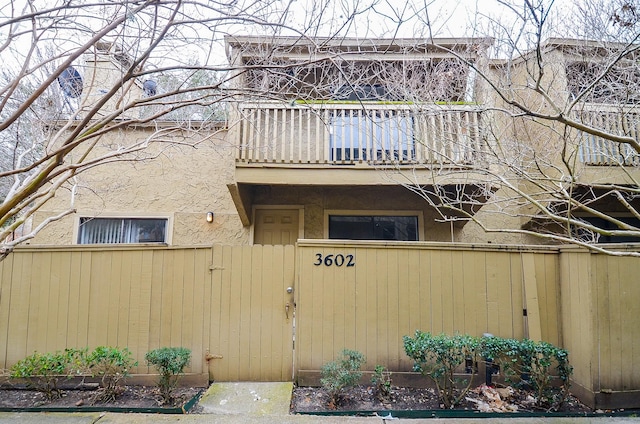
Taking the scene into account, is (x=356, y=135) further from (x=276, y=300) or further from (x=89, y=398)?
(x=89, y=398)

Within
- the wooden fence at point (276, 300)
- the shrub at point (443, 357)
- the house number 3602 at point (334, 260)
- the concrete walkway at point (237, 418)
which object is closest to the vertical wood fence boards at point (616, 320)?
the wooden fence at point (276, 300)

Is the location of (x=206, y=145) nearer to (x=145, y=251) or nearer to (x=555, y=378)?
(x=145, y=251)

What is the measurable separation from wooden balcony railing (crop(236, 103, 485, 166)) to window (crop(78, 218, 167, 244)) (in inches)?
97.2

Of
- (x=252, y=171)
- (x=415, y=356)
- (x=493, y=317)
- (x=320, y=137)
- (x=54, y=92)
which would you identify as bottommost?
(x=415, y=356)

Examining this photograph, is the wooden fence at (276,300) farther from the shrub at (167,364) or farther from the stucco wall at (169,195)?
the stucco wall at (169,195)

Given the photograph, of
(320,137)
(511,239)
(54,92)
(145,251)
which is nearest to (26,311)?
(145,251)

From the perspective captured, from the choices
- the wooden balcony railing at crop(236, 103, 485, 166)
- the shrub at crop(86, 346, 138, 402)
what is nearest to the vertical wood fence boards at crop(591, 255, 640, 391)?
Answer: the wooden balcony railing at crop(236, 103, 485, 166)

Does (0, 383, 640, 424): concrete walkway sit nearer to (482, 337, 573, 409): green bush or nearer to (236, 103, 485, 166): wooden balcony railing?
(482, 337, 573, 409): green bush

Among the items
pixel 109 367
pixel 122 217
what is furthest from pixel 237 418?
pixel 122 217

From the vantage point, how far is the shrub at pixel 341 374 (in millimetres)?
3977

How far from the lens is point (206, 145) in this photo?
7.06 metres

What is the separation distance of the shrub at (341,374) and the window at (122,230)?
4287 mm

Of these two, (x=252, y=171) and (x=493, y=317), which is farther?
(x=252, y=171)

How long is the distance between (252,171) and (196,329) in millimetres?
2456
